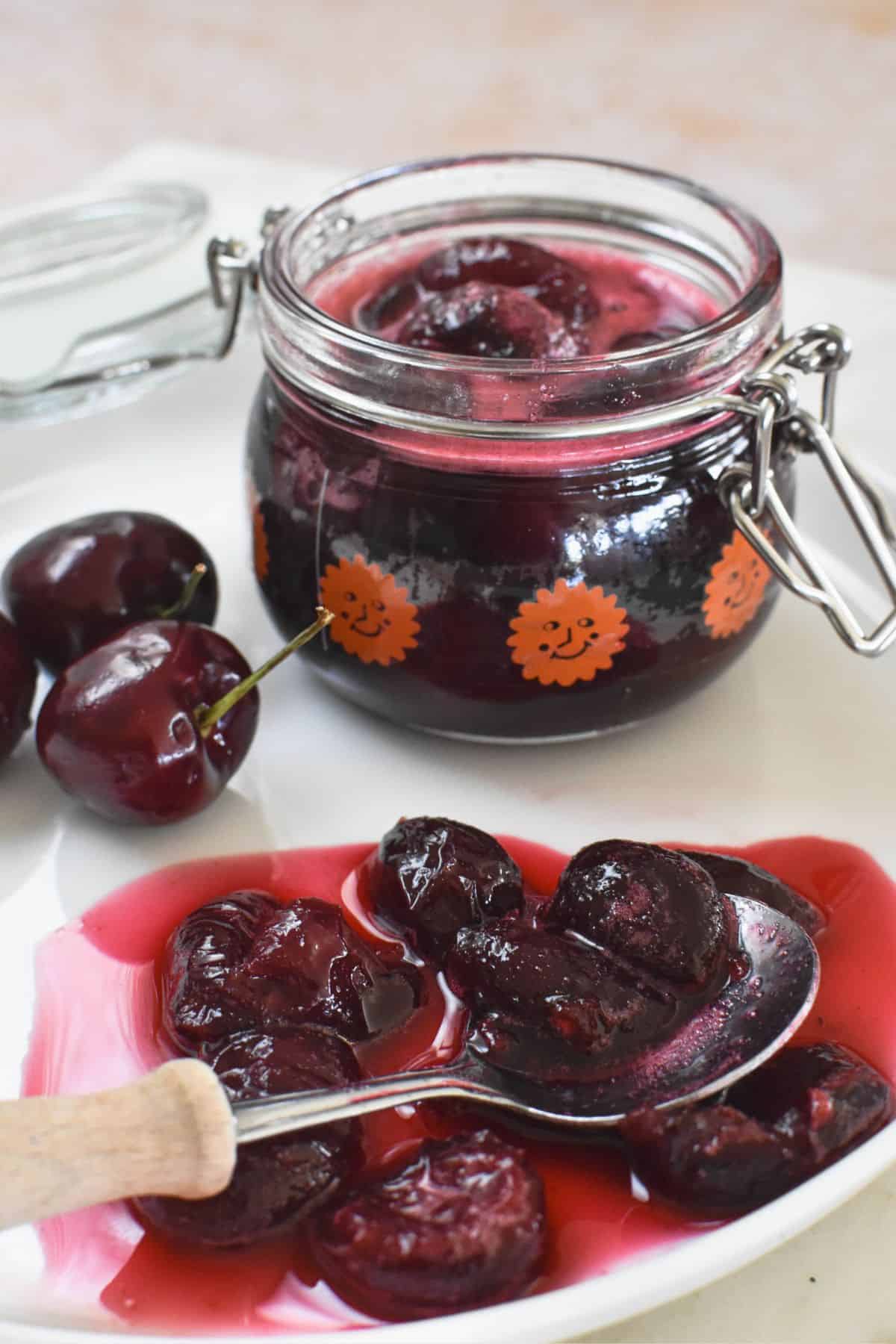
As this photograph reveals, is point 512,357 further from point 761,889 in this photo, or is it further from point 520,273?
point 761,889

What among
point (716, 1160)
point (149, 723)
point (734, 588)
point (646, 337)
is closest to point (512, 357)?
point (646, 337)

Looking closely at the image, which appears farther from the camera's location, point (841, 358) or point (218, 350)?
point (218, 350)

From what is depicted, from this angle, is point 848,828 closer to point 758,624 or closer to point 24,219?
point 758,624

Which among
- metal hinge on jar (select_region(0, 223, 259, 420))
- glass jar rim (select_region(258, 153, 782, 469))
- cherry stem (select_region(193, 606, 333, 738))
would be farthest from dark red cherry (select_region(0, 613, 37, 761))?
metal hinge on jar (select_region(0, 223, 259, 420))

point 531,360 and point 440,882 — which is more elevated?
point 531,360

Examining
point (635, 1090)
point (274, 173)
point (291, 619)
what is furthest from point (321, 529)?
point (274, 173)

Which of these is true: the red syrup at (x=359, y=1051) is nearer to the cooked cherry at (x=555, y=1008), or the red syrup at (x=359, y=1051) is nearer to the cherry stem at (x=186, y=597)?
the cooked cherry at (x=555, y=1008)

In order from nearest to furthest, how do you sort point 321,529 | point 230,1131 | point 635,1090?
point 230,1131 → point 635,1090 → point 321,529
